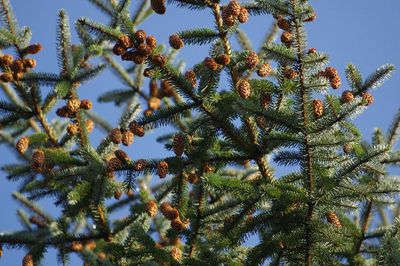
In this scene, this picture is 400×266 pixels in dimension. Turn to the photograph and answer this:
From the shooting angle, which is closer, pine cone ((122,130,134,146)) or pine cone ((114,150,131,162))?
pine cone ((114,150,131,162))

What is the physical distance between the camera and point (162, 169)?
2.76 meters

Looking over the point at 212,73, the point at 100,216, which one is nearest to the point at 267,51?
the point at 212,73

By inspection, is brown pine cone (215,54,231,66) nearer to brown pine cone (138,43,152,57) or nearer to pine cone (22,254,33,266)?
brown pine cone (138,43,152,57)

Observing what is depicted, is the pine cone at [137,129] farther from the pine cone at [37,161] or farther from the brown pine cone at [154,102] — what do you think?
the brown pine cone at [154,102]

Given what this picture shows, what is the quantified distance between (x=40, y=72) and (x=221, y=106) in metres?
1.99

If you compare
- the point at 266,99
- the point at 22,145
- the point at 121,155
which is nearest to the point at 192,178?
the point at 121,155

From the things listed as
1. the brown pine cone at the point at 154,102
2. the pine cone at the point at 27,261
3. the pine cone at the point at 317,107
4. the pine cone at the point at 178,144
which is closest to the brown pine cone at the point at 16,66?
the pine cone at the point at 27,261

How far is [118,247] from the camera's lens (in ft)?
11.1

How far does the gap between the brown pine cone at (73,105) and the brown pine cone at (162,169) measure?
135 cm

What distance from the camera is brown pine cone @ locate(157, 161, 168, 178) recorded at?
2.75 metres

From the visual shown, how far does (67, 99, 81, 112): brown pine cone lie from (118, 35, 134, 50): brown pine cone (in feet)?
4.49

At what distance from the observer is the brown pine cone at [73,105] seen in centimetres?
377

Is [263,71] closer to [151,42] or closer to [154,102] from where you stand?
[151,42]

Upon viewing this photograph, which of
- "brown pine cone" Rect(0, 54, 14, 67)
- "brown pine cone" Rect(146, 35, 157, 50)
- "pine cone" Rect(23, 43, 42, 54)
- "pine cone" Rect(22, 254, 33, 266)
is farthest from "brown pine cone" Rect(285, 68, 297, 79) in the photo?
"brown pine cone" Rect(0, 54, 14, 67)
